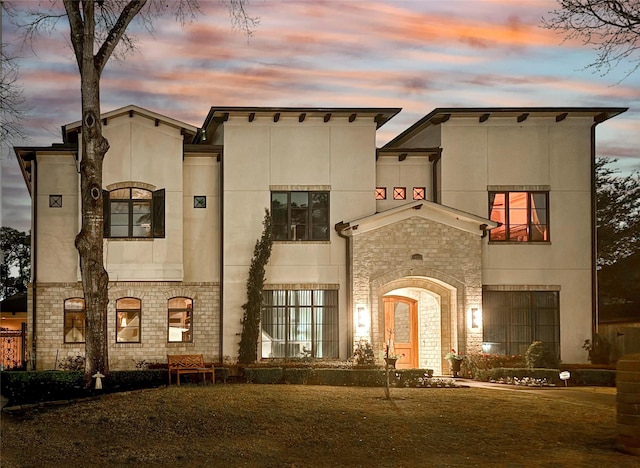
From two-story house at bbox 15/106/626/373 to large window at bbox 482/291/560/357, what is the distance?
4 cm

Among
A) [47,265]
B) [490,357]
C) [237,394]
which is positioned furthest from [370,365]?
[47,265]

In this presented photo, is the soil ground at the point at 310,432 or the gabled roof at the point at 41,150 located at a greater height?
the gabled roof at the point at 41,150

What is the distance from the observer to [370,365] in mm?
24828

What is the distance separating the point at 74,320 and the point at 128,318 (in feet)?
5.14

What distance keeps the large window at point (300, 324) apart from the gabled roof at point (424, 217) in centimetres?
226

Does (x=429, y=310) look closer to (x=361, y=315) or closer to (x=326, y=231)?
(x=361, y=315)

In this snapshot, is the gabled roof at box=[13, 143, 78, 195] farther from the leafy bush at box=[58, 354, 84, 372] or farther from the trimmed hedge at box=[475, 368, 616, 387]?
the trimmed hedge at box=[475, 368, 616, 387]

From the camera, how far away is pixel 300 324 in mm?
27531

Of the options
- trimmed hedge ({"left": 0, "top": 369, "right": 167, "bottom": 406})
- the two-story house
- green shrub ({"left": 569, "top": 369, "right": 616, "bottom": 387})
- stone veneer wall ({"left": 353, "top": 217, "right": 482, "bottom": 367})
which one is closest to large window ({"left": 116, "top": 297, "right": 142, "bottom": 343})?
the two-story house

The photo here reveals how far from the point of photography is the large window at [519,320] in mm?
27672

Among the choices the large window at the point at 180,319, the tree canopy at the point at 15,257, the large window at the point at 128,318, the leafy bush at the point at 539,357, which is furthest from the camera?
the tree canopy at the point at 15,257

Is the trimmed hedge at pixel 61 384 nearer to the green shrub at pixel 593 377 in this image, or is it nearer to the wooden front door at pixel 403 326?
the wooden front door at pixel 403 326

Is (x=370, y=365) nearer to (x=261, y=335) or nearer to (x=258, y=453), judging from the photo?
(x=261, y=335)

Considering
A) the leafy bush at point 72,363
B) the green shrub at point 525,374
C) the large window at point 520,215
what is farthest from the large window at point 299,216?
the leafy bush at point 72,363
